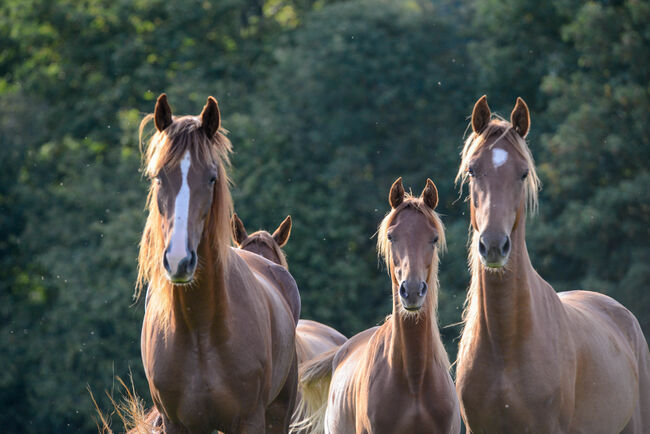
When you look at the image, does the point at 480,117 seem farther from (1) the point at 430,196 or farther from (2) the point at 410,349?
(2) the point at 410,349

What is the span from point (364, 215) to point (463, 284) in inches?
107

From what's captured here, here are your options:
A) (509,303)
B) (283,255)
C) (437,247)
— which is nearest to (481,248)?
(509,303)

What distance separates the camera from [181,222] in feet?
13.6

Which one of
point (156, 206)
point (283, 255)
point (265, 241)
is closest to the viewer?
point (156, 206)

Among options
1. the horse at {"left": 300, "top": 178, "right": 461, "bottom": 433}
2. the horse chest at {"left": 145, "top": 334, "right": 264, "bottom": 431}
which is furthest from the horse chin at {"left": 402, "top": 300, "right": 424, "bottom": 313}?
the horse chest at {"left": 145, "top": 334, "right": 264, "bottom": 431}

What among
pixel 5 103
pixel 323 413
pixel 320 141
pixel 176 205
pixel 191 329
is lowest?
pixel 320 141

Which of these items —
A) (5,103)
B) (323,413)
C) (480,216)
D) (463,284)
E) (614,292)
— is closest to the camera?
(480,216)

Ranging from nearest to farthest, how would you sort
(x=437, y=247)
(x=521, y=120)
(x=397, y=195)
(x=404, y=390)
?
1. (x=521, y=120)
2. (x=404, y=390)
3. (x=437, y=247)
4. (x=397, y=195)

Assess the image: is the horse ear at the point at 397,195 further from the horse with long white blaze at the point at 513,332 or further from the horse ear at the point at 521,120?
the horse ear at the point at 521,120

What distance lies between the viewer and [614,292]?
616 inches

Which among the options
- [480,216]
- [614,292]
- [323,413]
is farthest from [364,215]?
[480,216]

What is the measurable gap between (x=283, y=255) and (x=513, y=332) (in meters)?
3.58

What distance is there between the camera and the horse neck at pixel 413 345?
537cm

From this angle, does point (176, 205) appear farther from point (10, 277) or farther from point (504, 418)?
point (10, 277)
